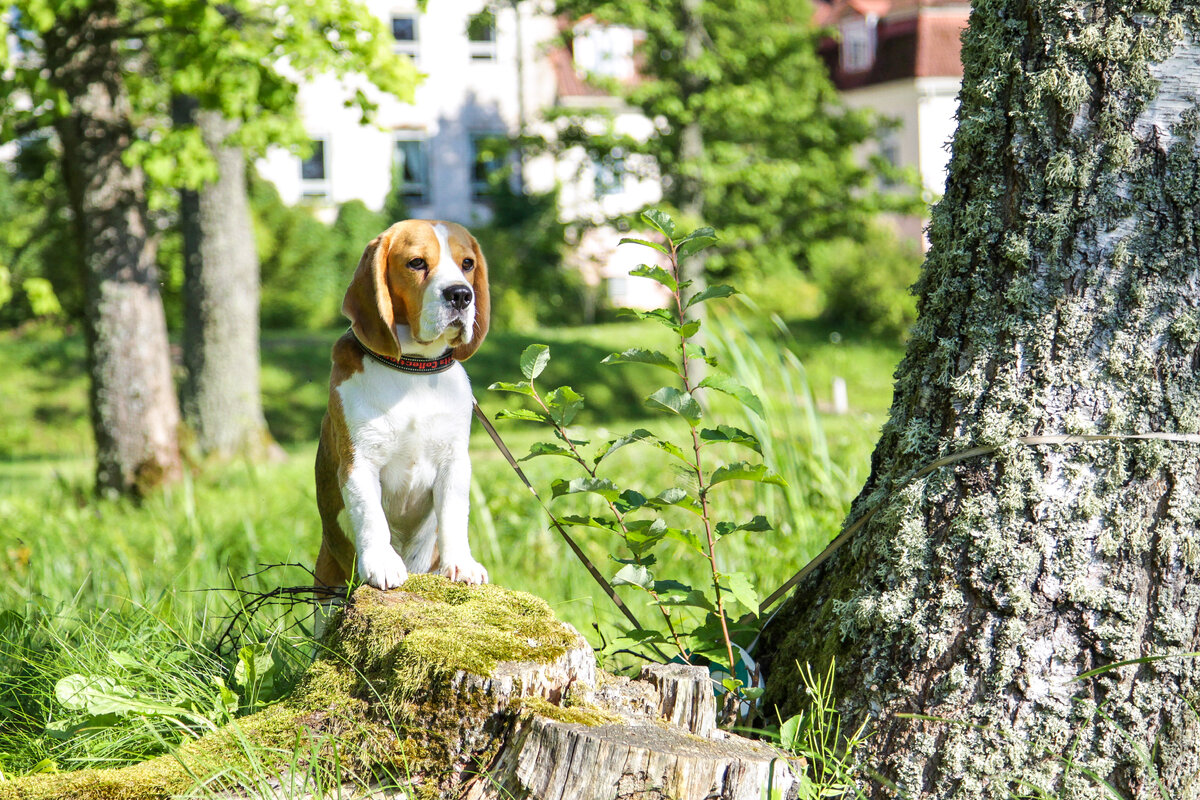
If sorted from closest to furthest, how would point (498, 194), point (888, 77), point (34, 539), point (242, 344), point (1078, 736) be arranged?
point (1078, 736) < point (34, 539) < point (242, 344) < point (498, 194) < point (888, 77)

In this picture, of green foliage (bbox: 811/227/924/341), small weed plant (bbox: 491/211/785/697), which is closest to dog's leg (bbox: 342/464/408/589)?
small weed plant (bbox: 491/211/785/697)

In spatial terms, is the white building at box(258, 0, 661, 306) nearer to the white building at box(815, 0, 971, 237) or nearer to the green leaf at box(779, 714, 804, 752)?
the white building at box(815, 0, 971, 237)

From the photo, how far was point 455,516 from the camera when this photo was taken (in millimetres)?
2287

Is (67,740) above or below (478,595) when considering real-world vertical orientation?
below

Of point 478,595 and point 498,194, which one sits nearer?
point 478,595

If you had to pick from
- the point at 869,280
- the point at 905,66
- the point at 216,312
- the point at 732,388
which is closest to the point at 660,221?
the point at 732,388

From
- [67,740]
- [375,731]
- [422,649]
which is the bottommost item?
[67,740]

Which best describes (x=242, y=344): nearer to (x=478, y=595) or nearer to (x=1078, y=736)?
(x=478, y=595)

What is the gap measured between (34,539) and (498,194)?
21335 millimetres

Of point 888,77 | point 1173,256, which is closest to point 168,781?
point 1173,256

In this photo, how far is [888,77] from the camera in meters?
28.7

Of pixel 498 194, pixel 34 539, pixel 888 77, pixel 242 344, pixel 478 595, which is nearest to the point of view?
pixel 478 595

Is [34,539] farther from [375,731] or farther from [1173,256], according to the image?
[1173,256]

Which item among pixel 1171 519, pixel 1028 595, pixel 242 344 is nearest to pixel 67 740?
pixel 1028 595
